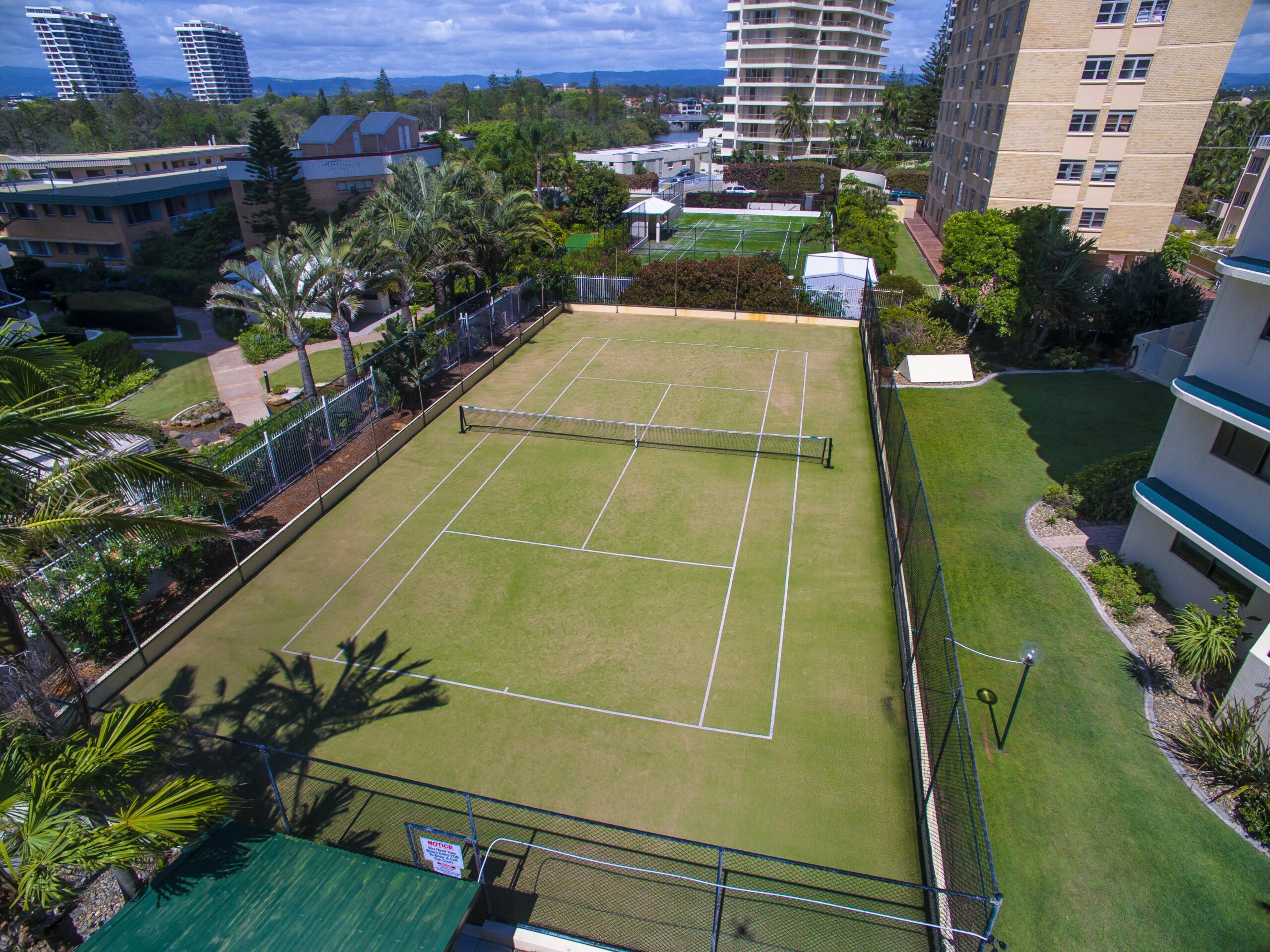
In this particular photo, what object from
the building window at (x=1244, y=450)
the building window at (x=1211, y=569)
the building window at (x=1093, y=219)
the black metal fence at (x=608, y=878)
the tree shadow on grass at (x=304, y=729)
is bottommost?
the tree shadow on grass at (x=304, y=729)

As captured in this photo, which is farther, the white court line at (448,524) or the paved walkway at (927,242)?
the paved walkway at (927,242)

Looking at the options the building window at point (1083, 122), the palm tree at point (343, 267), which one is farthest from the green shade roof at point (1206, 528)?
the building window at point (1083, 122)

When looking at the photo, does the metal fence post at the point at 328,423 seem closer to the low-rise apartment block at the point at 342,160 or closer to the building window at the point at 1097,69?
the low-rise apartment block at the point at 342,160

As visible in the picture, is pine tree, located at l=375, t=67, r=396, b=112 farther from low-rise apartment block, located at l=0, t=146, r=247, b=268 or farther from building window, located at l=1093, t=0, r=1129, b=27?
building window, located at l=1093, t=0, r=1129, b=27

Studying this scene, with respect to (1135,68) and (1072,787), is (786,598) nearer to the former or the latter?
(1072,787)

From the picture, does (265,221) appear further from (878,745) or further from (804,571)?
(878,745)

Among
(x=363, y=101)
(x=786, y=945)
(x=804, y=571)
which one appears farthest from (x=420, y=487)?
(x=363, y=101)

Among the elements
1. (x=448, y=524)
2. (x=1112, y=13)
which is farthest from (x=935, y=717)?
(x=1112, y=13)
